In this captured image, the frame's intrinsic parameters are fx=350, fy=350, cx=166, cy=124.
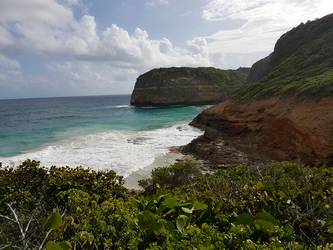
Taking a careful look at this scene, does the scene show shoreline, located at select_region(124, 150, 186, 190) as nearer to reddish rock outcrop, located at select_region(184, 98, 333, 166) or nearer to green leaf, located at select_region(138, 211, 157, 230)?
reddish rock outcrop, located at select_region(184, 98, 333, 166)

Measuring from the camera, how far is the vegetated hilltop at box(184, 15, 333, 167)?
59.2ft

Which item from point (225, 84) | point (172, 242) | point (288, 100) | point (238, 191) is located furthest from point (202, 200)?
point (225, 84)

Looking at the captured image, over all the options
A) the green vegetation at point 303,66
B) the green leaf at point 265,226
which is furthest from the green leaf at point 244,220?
the green vegetation at point 303,66

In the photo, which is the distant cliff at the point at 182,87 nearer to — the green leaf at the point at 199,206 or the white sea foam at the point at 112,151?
the white sea foam at the point at 112,151

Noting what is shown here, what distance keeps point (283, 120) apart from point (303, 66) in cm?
1323

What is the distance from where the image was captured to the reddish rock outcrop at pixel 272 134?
1748 cm

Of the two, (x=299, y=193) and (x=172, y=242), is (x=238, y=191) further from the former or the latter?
(x=172, y=242)

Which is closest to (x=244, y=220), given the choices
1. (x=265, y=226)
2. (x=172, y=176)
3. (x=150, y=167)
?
(x=265, y=226)

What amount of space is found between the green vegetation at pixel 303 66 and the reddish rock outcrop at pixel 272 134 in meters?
1.12

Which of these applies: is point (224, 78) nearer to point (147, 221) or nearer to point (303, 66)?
point (303, 66)

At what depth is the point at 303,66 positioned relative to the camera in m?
32.1

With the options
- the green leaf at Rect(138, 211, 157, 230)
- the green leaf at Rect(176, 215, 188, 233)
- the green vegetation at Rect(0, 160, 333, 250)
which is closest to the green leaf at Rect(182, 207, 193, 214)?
the green vegetation at Rect(0, 160, 333, 250)

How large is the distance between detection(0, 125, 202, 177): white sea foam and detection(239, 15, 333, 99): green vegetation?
832 cm

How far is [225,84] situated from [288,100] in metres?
57.5
